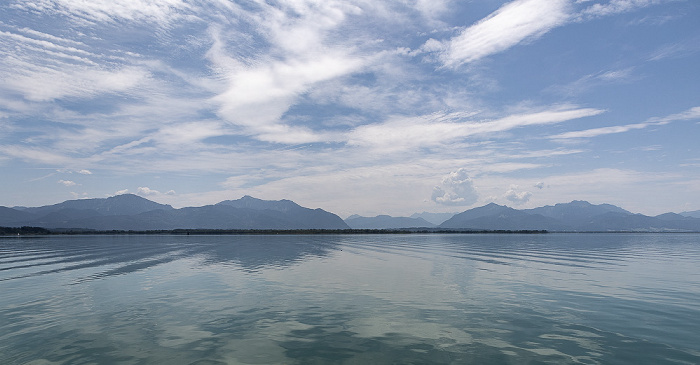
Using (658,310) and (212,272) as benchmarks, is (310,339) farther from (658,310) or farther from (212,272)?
(212,272)

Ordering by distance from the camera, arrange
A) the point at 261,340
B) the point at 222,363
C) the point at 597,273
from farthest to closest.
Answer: the point at 597,273
the point at 261,340
the point at 222,363

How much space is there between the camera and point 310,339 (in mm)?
21188

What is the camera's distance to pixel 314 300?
107 ft

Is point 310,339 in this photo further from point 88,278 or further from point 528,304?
A: point 88,278

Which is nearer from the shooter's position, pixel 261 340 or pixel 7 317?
pixel 261 340

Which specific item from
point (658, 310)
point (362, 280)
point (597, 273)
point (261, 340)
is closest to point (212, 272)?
point (362, 280)

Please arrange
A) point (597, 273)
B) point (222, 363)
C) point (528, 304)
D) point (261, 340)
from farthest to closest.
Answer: point (597, 273) → point (528, 304) → point (261, 340) → point (222, 363)

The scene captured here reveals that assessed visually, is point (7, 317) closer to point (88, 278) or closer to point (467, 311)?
point (88, 278)

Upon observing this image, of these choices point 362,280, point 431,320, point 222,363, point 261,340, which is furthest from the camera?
point 362,280

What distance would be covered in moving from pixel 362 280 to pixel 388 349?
85.7 feet

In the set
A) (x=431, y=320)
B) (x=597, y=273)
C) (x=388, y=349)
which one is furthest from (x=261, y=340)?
(x=597, y=273)

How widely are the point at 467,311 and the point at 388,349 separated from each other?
11.4 metres

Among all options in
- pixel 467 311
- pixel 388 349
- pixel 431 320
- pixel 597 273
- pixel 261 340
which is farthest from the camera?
pixel 597 273

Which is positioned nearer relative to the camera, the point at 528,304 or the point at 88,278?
the point at 528,304
